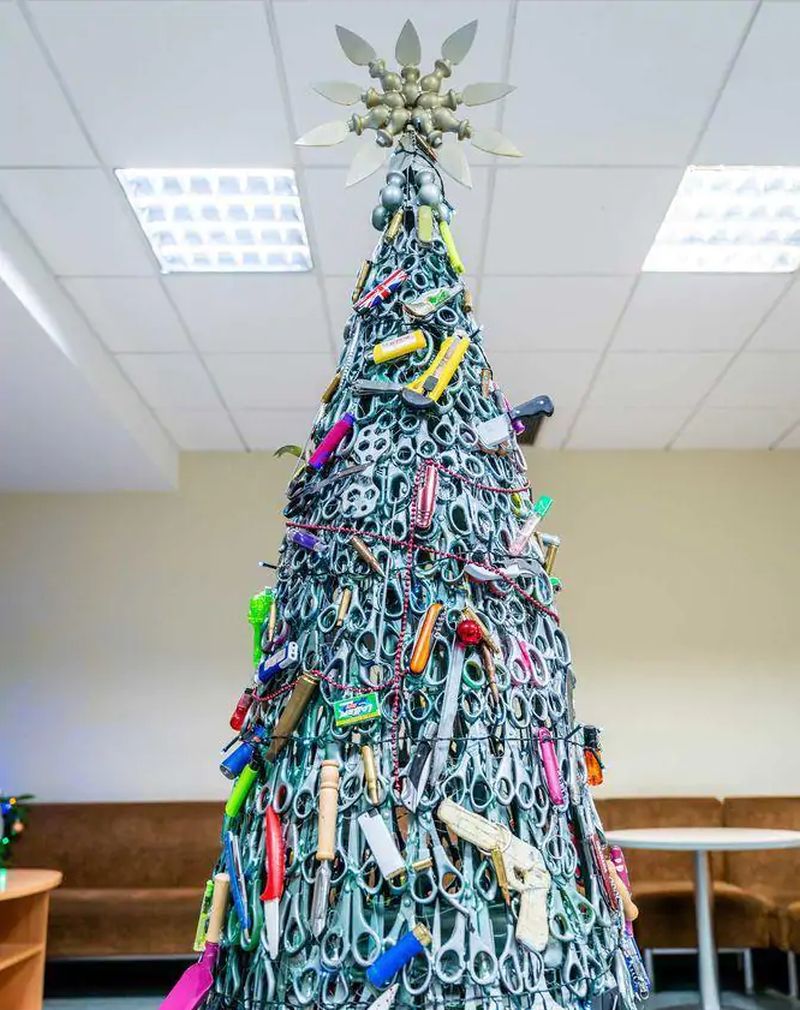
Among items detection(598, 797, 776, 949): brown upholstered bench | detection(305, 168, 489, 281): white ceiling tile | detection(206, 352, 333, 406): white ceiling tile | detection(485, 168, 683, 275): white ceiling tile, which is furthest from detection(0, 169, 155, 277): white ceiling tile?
detection(598, 797, 776, 949): brown upholstered bench

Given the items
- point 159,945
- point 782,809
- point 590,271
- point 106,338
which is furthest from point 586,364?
point 159,945

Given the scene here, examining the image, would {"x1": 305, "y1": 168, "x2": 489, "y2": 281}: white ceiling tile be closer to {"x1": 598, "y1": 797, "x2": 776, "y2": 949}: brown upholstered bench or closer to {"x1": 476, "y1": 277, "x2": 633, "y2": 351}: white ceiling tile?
{"x1": 476, "y1": 277, "x2": 633, "y2": 351}: white ceiling tile

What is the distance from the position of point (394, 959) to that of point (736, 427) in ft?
14.1

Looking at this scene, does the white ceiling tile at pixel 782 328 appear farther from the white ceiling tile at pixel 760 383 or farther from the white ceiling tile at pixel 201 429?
the white ceiling tile at pixel 201 429

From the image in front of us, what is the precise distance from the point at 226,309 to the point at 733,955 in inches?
143

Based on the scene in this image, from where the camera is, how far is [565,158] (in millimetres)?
2531

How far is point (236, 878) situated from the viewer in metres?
0.78

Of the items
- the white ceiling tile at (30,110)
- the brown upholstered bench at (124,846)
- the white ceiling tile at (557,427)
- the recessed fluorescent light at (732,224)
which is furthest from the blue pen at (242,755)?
the white ceiling tile at (557,427)

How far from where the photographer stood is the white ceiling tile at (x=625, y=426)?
14.0 ft

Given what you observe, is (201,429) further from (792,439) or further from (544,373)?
(792,439)

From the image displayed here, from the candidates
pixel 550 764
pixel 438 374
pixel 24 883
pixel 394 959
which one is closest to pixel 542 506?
pixel 438 374

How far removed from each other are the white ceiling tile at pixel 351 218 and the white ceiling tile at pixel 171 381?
→ 0.97m

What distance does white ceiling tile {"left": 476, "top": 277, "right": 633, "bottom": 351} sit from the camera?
316 centimetres

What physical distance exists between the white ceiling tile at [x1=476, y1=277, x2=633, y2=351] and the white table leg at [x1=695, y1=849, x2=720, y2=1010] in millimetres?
1967
